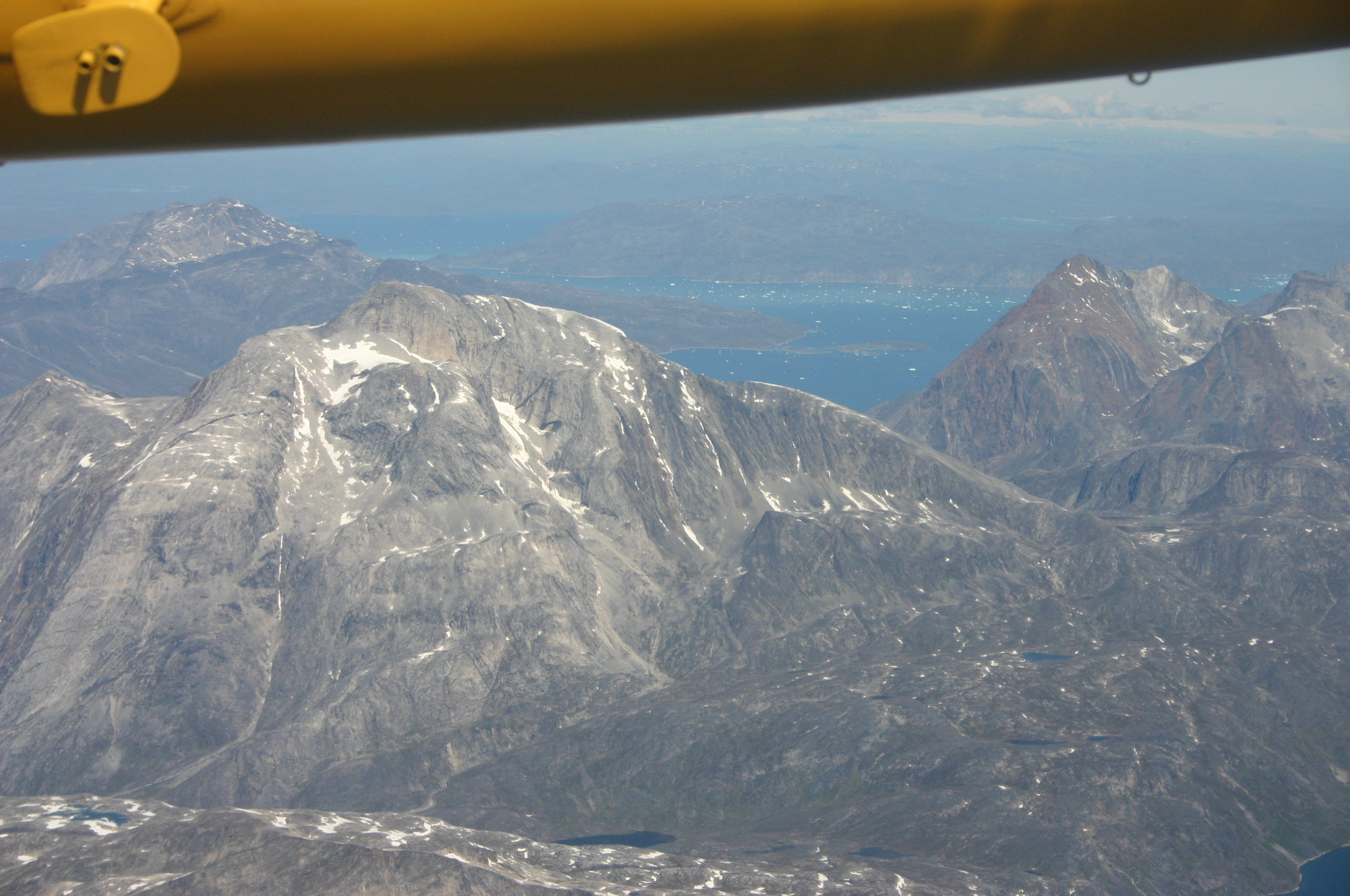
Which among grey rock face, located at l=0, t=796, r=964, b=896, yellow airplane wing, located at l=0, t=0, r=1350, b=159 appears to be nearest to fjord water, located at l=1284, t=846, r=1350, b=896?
grey rock face, located at l=0, t=796, r=964, b=896

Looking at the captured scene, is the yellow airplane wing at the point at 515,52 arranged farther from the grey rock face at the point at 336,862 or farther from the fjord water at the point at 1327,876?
the fjord water at the point at 1327,876

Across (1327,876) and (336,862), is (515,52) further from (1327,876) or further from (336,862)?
(1327,876)

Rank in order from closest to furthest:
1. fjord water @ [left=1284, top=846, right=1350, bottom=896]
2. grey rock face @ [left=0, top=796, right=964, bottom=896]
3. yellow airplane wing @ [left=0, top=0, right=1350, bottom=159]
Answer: yellow airplane wing @ [left=0, top=0, right=1350, bottom=159] < grey rock face @ [left=0, top=796, right=964, bottom=896] < fjord water @ [left=1284, top=846, right=1350, bottom=896]

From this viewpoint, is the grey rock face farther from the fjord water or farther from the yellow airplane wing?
the yellow airplane wing

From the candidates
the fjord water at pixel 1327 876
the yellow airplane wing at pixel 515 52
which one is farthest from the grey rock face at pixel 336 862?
the yellow airplane wing at pixel 515 52

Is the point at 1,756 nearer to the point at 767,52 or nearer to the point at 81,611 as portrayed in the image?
the point at 81,611

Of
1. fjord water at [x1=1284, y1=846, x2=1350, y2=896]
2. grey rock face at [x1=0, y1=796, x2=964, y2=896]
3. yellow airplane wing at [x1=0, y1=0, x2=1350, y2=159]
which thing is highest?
yellow airplane wing at [x1=0, y1=0, x2=1350, y2=159]

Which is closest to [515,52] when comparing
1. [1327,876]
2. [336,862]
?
[336,862]

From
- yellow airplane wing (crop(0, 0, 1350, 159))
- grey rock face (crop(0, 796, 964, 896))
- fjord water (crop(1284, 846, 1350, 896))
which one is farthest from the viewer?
fjord water (crop(1284, 846, 1350, 896))
